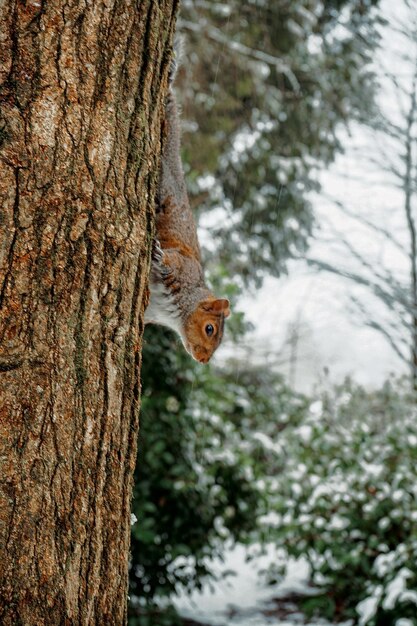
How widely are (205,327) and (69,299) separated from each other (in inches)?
38.5

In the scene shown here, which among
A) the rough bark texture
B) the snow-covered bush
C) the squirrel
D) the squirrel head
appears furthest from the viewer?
the snow-covered bush

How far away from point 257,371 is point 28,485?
703 cm

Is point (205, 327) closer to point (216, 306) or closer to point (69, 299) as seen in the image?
point (216, 306)

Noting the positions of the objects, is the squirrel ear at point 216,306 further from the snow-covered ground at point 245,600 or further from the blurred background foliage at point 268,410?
the snow-covered ground at point 245,600

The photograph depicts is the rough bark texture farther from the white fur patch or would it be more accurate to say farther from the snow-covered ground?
the snow-covered ground

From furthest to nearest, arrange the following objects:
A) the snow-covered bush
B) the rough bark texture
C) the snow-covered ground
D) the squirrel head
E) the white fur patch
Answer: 1. the snow-covered ground
2. the snow-covered bush
3. the squirrel head
4. the white fur patch
5. the rough bark texture

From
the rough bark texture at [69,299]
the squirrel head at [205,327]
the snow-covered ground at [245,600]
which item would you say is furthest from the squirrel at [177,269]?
the snow-covered ground at [245,600]

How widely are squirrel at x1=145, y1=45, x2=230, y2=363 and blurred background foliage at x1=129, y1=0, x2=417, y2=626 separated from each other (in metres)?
1.79

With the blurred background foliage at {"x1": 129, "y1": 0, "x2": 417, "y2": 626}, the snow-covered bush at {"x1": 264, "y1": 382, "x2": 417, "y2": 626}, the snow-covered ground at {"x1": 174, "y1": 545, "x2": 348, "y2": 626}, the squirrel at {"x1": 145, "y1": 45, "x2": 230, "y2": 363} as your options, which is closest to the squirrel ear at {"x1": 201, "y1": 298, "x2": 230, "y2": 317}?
the squirrel at {"x1": 145, "y1": 45, "x2": 230, "y2": 363}

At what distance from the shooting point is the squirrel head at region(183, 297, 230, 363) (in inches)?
86.1

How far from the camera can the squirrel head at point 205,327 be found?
2188 millimetres

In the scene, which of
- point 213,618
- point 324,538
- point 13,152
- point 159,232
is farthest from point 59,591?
point 213,618

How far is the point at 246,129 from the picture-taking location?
7.22m

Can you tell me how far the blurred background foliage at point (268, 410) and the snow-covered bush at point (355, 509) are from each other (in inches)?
0.5
